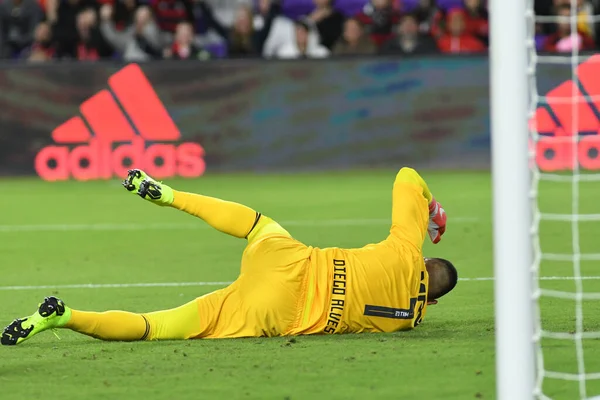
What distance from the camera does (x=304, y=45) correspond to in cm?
1645

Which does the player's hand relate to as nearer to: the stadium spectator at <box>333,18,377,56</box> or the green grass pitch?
the green grass pitch

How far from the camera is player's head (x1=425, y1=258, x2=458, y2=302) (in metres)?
6.14

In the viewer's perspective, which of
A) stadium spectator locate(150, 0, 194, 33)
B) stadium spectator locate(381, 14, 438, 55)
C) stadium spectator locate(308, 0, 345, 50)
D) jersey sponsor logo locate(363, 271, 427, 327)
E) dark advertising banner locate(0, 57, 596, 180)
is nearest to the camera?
jersey sponsor logo locate(363, 271, 427, 327)

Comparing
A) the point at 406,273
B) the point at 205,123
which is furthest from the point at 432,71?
the point at 406,273

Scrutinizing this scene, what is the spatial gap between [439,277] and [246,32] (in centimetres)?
1086

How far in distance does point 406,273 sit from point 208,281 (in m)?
2.34

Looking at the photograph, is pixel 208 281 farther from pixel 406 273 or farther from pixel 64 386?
pixel 64 386

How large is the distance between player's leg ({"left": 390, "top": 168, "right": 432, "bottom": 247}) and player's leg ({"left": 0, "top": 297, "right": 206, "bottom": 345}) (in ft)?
3.71

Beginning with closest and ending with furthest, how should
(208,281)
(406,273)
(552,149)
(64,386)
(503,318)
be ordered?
(503,318), (64,386), (406,273), (208,281), (552,149)

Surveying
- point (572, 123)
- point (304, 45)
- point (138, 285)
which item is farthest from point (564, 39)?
point (138, 285)

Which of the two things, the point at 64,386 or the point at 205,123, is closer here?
the point at 64,386

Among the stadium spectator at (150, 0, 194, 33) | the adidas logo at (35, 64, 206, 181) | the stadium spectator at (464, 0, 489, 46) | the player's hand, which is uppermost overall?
the stadium spectator at (150, 0, 194, 33)

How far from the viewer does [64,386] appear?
5051 millimetres

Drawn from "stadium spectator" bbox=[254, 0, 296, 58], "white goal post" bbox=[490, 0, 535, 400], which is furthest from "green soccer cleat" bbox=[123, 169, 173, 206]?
"stadium spectator" bbox=[254, 0, 296, 58]
